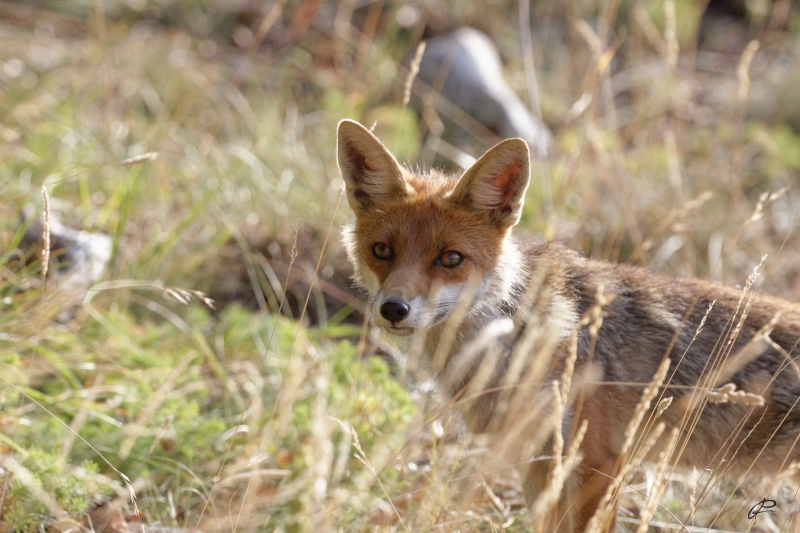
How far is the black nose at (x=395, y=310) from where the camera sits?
9.71ft

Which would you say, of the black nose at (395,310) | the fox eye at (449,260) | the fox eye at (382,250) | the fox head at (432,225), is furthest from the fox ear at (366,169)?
the black nose at (395,310)

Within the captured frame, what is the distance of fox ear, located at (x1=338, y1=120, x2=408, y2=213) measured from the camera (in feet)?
11.0

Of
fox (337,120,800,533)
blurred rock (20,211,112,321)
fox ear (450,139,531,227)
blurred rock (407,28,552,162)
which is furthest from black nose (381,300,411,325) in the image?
blurred rock (407,28,552,162)

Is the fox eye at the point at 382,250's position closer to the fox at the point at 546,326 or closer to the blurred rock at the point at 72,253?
the fox at the point at 546,326

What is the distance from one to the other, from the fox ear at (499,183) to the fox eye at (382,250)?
0.38 meters

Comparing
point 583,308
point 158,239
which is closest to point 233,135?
point 158,239

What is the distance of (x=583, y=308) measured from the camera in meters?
3.36

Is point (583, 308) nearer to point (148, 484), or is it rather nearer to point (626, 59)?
point (148, 484)

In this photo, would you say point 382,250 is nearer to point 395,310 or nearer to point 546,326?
point 395,310

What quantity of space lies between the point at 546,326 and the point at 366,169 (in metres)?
1.15

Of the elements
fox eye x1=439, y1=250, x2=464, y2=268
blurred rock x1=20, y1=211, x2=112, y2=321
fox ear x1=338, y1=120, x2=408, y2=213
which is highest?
fox ear x1=338, y1=120, x2=408, y2=213

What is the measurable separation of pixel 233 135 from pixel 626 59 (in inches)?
229

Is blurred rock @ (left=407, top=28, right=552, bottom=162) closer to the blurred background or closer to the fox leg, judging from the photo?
the blurred background

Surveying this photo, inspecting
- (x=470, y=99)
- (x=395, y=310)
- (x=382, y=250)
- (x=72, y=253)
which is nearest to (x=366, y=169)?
(x=382, y=250)
